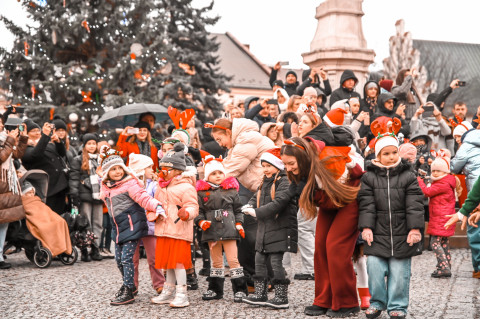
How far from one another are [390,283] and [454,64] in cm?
6557

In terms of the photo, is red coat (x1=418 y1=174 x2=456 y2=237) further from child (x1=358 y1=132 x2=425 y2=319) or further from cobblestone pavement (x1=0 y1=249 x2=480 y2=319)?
child (x1=358 y1=132 x2=425 y2=319)

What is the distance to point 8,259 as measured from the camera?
38.1ft

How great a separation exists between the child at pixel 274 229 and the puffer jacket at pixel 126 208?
1.33m

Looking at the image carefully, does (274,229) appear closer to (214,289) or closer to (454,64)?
(214,289)

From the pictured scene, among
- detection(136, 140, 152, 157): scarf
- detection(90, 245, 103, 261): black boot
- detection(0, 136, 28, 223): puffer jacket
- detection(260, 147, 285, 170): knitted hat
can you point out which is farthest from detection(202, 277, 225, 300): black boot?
detection(90, 245, 103, 261): black boot

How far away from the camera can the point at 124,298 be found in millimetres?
7438

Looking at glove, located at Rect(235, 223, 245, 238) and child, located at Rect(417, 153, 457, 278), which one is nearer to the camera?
glove, located at Rect(235, 223, 245, 238)

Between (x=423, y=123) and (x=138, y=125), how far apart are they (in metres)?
5.43

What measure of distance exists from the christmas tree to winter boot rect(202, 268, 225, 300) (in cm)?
1276

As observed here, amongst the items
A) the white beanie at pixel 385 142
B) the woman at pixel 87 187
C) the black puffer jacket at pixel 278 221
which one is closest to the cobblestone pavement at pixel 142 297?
the black puffer jacket at pixel 278 221

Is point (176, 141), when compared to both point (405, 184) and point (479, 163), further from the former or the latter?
point (479, 163)

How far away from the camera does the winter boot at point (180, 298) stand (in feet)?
23.8

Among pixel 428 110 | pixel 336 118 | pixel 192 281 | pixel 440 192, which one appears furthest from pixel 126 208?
pixel 428 110

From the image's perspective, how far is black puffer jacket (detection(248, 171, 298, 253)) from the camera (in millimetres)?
7000
